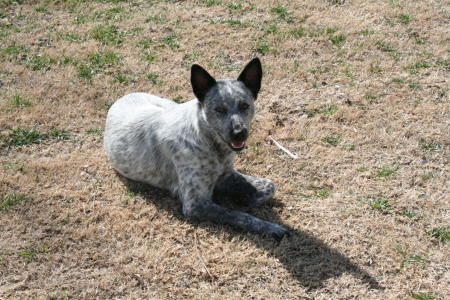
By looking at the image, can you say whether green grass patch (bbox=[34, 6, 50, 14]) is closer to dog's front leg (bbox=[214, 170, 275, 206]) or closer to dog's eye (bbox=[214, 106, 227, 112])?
dog's front leg (bbox=[214, 170, 275, 206])

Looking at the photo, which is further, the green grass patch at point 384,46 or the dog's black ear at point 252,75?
the green grass patch at point 384,46

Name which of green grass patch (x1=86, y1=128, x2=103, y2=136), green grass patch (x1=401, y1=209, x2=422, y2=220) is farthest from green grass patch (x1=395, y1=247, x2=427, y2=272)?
green grass patch (x1=86, y1=128, x2=103, y2=136)

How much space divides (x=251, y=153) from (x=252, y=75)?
4.31 feet

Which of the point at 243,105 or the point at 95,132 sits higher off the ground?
the point at 243,105

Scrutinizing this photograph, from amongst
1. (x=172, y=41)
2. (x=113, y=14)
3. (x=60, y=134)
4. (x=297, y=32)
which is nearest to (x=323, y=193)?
(x=60, y=134)

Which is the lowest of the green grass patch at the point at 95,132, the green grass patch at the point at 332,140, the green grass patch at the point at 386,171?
the green grass patch at the point at 95,132

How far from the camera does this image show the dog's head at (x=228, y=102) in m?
4.75

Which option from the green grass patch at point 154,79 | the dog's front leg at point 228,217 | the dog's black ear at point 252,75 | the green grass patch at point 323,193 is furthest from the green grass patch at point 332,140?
the green grass patch at point 154,79

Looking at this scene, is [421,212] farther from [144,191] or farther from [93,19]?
[93,19]

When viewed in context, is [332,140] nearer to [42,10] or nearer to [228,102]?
[228,102]

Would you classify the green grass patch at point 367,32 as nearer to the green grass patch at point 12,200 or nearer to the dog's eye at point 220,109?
the dog's eye at point 220,109

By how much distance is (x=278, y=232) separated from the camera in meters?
4.80

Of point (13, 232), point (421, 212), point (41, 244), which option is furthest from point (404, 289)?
point (13, 232)

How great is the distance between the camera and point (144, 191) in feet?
18.2
